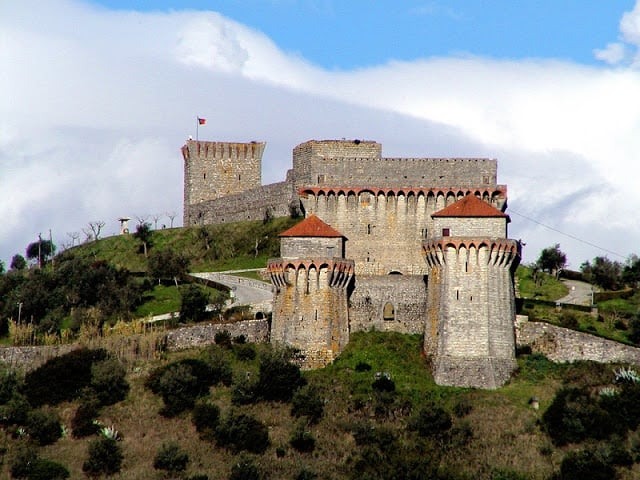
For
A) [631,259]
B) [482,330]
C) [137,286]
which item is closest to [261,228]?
[137,286]

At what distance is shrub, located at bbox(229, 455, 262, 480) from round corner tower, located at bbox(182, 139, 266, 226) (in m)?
55.5

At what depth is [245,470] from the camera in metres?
75.6

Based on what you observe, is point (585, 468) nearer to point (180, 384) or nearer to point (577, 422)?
point (577, 422)

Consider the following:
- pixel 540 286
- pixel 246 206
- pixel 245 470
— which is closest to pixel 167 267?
pixel 246 206

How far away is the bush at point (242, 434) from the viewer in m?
77.9

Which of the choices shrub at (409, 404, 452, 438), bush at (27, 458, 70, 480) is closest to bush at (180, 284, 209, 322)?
bush at (27, 458, 70, 480)

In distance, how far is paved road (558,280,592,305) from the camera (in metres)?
106

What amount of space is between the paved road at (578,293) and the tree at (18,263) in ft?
155

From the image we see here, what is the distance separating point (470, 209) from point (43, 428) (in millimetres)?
26463

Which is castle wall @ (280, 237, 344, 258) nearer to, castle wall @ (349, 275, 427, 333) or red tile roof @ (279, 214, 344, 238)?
red tile roof @ (279, 214, 344, 238)

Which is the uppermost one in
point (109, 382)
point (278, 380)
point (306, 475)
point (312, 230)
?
point (312, 230)

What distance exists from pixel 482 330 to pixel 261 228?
37.9 metres

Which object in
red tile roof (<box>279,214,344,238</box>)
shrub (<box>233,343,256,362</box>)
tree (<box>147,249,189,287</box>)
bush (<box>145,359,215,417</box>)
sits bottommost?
bush (<box>145,359,215,417</box>)

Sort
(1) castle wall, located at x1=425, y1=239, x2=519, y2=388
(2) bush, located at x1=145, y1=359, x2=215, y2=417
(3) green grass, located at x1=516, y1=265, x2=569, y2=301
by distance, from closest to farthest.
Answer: (2) bush, located at x1=145, y1=359, x2=215, y2=417, (1) castle wall, located at x1=425, y1=239, x2=519, y2=388, (3) green grass, located at x1=516, y1=265, x2=569, y2=301
